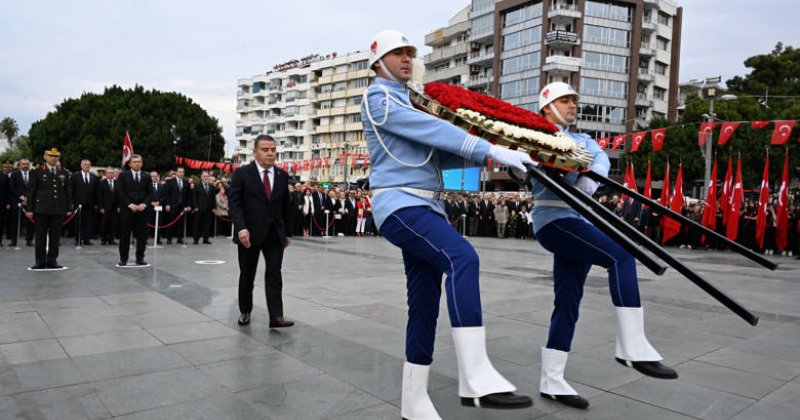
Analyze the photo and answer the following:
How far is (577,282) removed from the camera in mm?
3840

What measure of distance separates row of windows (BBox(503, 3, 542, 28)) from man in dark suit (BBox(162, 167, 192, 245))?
169 feet

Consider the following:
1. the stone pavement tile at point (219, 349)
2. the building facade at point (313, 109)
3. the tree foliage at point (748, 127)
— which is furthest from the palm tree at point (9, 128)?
the stone pavement tile at point (219, 349)

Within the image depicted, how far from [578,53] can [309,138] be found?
52816mm

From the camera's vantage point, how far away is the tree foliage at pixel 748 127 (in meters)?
39.4

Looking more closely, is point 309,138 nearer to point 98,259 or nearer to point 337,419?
point 98,259

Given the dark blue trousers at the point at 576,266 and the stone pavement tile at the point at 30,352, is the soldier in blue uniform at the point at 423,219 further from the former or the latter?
the stone pavement tile at the point at 30,352

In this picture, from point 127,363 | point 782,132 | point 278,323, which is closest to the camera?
point 127,363

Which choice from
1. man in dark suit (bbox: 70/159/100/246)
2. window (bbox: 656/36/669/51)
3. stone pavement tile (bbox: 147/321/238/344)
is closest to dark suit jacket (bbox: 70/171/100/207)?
man in dark suit (bbox: 70/159/100/246)

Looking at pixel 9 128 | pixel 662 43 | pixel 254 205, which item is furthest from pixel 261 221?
pixel 9 128

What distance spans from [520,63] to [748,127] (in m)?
26.9

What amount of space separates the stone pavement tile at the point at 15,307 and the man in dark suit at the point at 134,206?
13.2ft

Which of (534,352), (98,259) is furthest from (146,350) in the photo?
(98,259)

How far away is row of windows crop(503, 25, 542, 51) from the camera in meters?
60.6

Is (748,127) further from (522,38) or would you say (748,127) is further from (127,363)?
(127,363)
